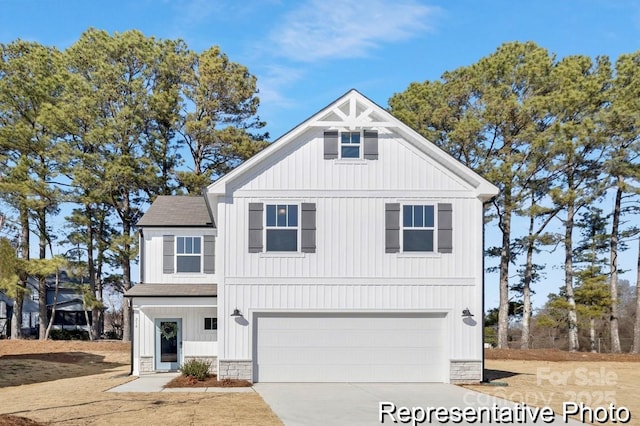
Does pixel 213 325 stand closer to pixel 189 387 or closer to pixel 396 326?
pixel 189 387

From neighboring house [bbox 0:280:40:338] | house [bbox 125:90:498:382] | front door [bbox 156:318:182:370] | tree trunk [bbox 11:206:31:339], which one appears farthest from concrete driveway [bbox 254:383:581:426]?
neighboring house [bbox 0:280:40:338]

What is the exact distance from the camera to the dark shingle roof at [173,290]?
67.0ft

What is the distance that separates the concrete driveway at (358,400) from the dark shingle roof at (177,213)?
6912mm

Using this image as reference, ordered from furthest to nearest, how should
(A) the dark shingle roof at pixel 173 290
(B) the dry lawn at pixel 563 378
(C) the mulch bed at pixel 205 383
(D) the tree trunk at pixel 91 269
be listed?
(D) the tree trunk at pixel 91 269 → (A) the dark shingle roof at pixel 173 290 → (C) the mulch bed at pixel 205 383 → (B) the dry lawn at pixel 563 378

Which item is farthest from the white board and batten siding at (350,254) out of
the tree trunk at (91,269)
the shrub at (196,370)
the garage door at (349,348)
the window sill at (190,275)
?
the tree trunk at (91,269)

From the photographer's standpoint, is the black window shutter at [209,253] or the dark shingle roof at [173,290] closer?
the dark shingle roof at [173,290]

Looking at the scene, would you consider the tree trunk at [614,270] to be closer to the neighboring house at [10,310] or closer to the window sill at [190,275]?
the window sill at [190,275]

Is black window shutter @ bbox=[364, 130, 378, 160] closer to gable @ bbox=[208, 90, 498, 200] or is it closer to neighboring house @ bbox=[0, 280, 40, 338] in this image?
gable @ bbox=[208, 90, 498, 200]

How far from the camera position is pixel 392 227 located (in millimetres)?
19078

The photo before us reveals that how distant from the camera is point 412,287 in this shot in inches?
747

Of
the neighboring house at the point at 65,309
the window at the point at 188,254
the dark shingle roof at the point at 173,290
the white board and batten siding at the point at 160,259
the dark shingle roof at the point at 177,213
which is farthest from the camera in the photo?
the neighboring house at the point at 65,309

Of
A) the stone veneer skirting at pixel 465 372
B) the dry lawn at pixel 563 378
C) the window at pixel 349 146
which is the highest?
the window at pixel 349 146

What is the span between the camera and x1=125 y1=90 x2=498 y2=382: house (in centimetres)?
1881

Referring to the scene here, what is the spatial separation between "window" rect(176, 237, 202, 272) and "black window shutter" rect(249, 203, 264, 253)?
13.9 feet
